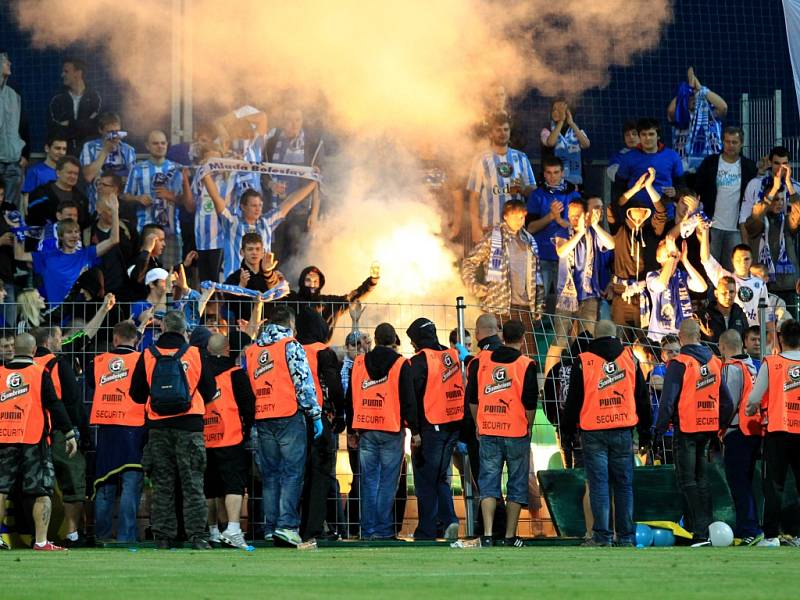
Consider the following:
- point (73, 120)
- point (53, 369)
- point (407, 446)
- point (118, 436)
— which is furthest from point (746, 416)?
point (73, 120)

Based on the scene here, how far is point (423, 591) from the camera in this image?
22.9ft

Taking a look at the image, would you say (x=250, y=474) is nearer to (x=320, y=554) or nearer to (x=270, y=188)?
(x=320, y=554)

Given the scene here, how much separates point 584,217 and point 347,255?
9.27 feet

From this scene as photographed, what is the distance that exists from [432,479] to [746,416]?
94.6 inches

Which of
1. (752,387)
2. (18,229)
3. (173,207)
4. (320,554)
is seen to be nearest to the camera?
(320,554)

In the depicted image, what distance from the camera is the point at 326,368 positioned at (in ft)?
38.3

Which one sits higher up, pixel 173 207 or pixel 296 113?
pixel 296 113

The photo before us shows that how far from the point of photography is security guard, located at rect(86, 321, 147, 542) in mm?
11508

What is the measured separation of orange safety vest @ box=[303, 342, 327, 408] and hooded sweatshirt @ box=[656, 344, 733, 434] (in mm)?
2542

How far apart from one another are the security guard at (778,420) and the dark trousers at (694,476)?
531 millimetres

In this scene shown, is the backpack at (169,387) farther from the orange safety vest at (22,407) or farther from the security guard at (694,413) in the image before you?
the security guard at (694,413)

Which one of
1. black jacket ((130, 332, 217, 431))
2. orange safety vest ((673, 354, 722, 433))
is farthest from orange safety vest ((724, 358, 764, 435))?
black jacket ((130, 332, 217, 431))

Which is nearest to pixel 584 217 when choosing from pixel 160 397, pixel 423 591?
pixel 160 397

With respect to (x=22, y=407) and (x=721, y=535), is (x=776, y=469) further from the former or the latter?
(x=22, y=407)
